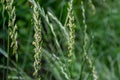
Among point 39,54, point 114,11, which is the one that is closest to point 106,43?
point 114,11

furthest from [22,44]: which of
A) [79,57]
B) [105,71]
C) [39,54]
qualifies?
[39,54]

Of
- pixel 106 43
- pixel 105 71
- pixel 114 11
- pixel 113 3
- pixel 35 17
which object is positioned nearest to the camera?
pixel 35 17

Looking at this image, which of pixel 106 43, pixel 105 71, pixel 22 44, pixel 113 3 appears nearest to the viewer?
pixel 105 71

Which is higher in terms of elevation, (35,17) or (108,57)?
(35,17)

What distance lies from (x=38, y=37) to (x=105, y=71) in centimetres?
144

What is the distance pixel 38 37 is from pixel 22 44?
63.8 inches

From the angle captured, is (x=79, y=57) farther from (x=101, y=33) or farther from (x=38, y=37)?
(x=38, y=37)

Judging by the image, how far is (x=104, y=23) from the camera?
10.4 feet

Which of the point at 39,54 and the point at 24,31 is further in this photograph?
the point at 24,31

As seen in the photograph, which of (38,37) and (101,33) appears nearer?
(38,37)

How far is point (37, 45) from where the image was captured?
1.13 metres

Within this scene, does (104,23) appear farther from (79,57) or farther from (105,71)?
(105,71)

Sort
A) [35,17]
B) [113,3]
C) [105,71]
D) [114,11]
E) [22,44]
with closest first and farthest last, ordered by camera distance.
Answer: [35,17]
[105,71]
[22,44]
[114,11]
[113,3]

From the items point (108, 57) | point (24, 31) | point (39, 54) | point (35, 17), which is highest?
point (35, 17)
